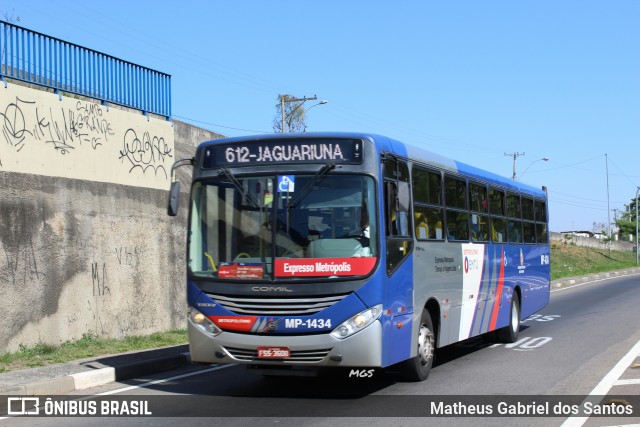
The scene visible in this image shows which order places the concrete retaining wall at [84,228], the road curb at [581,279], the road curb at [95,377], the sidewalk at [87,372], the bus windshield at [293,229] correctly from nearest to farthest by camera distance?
the bus windshield at [293,229] < the road curb at [95,377] < the sidewalk at [87,372] < the concrete retaining wall at [84,228] < the road curb at [581,279]

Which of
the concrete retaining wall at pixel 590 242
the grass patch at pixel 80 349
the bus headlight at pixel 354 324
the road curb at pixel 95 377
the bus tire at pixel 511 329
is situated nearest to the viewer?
the bus headlight at pixel 354 324

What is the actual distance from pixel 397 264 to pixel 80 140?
7987 mm

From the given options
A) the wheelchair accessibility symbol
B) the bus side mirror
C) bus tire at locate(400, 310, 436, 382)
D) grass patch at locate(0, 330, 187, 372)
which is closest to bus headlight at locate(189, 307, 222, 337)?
the bus side mirror

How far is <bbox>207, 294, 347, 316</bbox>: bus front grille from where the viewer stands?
8703 mm

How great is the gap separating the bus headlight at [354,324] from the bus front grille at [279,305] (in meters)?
0.26

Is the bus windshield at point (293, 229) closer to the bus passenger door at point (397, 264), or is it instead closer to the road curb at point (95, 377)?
the bus passenger door at point (397, 264)

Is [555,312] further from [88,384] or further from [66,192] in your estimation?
[88,384]

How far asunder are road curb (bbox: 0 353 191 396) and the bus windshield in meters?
2.22

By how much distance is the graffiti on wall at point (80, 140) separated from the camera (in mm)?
13332

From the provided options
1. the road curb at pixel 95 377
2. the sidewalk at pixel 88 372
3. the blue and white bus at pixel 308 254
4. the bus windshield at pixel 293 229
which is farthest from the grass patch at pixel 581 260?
the bus windshield at pixel 293 229

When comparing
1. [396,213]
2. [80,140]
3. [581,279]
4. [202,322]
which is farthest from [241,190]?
[581,279]

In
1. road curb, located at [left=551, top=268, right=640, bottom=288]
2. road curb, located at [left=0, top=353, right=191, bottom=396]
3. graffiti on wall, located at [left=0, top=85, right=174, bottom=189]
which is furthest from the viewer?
road curb, located at [left=551, top=268, right=640, bottom=288]

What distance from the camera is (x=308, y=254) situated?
8.86 m

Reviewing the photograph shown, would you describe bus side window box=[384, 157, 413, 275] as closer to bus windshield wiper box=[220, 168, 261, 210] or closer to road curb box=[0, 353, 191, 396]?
bus windshield wiper box=[220, 168, 261, 210]
